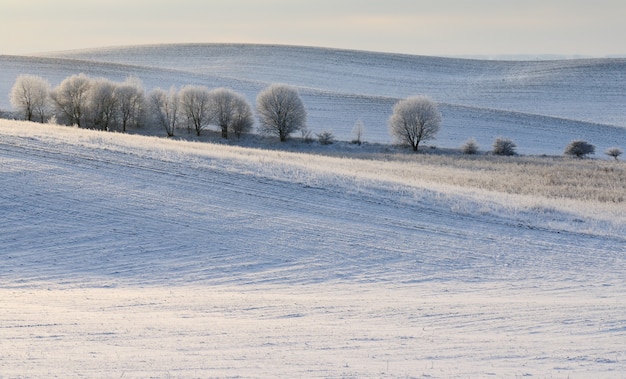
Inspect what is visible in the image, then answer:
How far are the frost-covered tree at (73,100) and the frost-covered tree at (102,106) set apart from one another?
708 mm

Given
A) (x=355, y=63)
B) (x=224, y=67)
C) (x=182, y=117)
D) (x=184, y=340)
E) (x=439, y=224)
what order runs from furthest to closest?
(x=355, y=63) → (x=224, y=67) → (x=182, y=117) → (x=439, y=224) → (x=184, y=340)

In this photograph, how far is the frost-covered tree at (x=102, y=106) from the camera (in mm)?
60531

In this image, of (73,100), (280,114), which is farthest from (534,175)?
(73,100)

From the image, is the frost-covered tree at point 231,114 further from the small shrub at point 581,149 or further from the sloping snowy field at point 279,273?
the sloping snowy field at point 279,273

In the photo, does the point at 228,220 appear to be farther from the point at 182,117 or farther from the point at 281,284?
the point at 182,117

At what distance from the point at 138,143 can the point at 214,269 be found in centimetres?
1728

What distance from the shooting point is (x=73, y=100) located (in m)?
61.7

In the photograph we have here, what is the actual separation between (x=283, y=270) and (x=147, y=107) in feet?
161

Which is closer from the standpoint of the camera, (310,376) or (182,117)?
(310,376)

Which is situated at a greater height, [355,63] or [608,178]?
[355,63]

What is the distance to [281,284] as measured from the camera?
15867 millimetres

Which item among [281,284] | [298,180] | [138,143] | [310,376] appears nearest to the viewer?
[310,376]

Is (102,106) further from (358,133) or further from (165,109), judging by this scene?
(358,133)

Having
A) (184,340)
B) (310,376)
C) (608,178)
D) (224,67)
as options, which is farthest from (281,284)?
(224,67)
